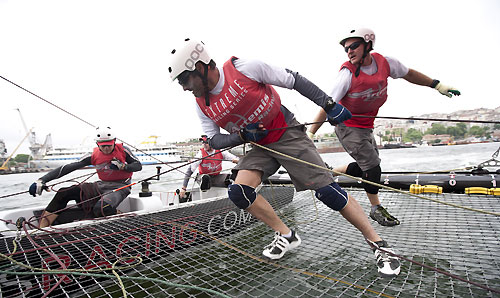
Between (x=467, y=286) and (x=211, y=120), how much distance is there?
6.10 ft

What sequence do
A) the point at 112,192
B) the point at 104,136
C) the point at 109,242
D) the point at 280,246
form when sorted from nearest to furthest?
the point at 280,246, the point at 109,242, the point at 112,192, the point at 104,136

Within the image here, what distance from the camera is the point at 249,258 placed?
2092mm

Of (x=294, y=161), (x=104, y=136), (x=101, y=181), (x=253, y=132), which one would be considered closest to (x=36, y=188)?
(x=101, y=181)

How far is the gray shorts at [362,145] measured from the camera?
2.54m

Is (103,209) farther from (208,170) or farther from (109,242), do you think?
(208,170)

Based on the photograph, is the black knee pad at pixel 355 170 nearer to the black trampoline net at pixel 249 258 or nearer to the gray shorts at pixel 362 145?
the gray shorts at pixel 362 145

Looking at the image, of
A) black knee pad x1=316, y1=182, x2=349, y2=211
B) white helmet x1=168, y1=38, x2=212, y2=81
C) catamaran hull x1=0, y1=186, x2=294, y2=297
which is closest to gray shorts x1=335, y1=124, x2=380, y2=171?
black knee pad x1=316, y1=182, x2=349, y2=211

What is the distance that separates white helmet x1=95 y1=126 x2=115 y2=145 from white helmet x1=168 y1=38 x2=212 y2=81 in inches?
89.0

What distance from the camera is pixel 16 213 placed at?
3.35 meters

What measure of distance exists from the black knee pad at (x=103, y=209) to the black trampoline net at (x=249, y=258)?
19.6 inches

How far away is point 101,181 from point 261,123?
2.80 m

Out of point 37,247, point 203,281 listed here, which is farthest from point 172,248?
point 37,247

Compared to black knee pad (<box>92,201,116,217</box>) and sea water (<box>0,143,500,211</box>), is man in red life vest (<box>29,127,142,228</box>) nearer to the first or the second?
black knee pad (<box>92,201,116,217</box>)

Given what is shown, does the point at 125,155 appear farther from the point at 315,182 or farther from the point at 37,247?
the point at 315,182
